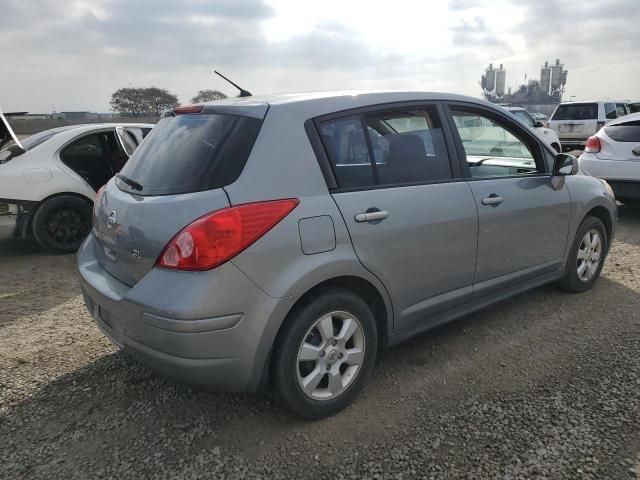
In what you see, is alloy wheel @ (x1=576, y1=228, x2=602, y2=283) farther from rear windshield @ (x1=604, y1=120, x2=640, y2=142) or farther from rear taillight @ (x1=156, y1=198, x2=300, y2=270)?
rear windshield @ (x1=604, y1=120, x2=640, y2=142)

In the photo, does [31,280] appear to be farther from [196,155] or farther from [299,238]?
[299,238]

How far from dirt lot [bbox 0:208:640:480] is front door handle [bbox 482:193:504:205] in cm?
97

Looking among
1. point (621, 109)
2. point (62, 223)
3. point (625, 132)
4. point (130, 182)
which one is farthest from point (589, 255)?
point (621, 109)

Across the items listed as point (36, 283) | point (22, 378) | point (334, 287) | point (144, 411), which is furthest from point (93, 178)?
point (334, 287)

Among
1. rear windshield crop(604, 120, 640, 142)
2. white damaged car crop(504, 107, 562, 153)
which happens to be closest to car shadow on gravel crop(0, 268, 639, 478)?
rear windshield crop(604, 120, 640, 142)

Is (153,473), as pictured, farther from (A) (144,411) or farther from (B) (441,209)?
(B) (441,209)

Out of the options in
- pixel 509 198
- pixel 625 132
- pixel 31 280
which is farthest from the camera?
pixel 625 132

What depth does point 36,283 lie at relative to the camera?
4734 mm

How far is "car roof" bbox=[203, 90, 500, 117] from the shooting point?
8.42ft

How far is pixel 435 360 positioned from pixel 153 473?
70.7 inches

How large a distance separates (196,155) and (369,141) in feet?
3.07

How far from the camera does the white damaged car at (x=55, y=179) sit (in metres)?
5.39

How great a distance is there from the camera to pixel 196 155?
8.06 ft

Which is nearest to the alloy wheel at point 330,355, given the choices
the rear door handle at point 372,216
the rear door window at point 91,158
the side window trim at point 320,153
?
the rear door handle at point 372,216
